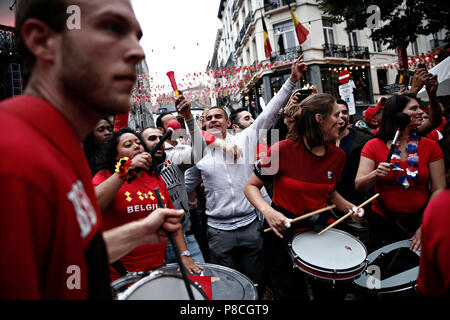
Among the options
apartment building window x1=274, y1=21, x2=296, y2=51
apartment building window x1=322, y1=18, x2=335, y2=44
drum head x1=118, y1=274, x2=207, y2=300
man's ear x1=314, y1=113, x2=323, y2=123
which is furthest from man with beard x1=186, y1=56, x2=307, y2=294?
apartment building window x1=322, y1=18, x2=335, y2=44

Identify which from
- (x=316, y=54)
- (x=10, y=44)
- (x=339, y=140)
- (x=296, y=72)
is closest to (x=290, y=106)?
(x=296, y=72)

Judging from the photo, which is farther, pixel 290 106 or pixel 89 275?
pixel 290 106

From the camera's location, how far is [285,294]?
8.96 ft

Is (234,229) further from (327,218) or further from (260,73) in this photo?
(260,73)

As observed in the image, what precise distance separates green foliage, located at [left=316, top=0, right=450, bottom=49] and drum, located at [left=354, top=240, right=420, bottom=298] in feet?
35.7

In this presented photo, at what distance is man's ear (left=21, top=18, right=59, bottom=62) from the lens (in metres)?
0.80

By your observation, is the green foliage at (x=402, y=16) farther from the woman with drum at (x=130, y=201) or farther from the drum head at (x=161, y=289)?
the drum head at (x=161, y=289)

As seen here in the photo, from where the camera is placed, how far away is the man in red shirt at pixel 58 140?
0.58 m

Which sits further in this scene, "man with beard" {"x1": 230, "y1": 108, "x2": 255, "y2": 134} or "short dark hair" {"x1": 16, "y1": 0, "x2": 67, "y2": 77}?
"man with beard" {"x1": 230, "y1": 108, "x2": 255, "y2": 134}

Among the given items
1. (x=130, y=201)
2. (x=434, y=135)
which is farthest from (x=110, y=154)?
(x=434, y=135)

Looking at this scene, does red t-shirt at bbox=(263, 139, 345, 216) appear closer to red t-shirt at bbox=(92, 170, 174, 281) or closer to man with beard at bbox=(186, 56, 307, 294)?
man with beard at bbox=(186, 56, 307, 294)

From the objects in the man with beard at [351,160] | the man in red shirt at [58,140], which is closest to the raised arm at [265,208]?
the man with beard at [351,160]

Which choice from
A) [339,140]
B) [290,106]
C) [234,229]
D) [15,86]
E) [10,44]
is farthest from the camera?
[15,86]
